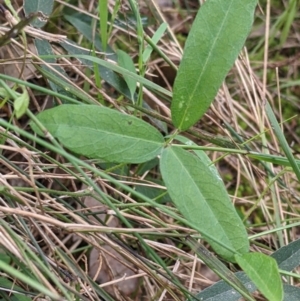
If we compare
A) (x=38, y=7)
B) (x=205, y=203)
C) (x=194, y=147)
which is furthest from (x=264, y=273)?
(x=38, y=7)

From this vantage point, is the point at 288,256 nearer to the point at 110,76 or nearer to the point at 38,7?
the point at 110,76

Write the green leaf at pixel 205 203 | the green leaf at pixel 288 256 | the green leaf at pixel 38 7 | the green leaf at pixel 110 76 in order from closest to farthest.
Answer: the green leaf at pixel 205 203
the green leaf at pixel 288 256
the green leaf at pixel 38 7
the green leaf at pixel 110 76

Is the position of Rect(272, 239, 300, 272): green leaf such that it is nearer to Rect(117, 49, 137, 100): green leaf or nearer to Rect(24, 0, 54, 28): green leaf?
Rect(117, 49, 137, 100): green leaf

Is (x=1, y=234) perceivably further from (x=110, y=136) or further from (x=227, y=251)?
(x=227, y=251)

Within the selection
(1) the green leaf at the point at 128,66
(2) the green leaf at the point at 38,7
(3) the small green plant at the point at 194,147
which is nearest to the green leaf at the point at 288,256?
(3) the small green plant at the point at 194,147

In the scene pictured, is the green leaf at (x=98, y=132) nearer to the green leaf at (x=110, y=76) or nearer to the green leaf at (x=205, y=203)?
the green leaf at (x=205, y=203)

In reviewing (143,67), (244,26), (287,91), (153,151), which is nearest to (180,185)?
(153,151)
